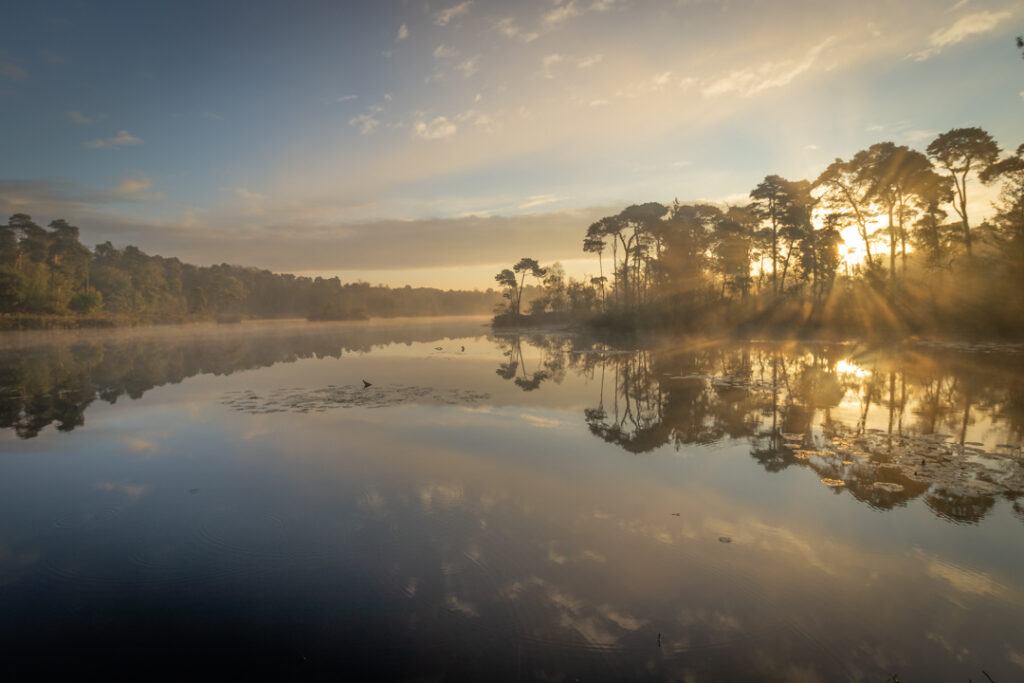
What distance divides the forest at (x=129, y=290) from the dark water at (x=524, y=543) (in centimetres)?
7096

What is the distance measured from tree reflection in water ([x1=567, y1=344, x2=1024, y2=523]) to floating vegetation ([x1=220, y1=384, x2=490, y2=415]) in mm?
5103

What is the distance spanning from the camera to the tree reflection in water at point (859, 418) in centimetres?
717

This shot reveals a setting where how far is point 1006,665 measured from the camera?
3.46 m

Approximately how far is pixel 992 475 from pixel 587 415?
25.4ft

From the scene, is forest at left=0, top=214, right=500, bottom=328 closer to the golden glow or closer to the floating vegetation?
the floating vegetation

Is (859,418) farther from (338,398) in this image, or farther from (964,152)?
(964,152)

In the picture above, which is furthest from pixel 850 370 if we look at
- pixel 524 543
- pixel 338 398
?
pixel 338 398

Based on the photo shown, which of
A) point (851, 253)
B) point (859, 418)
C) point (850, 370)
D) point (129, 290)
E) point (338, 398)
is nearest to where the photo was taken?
point (859, 418)

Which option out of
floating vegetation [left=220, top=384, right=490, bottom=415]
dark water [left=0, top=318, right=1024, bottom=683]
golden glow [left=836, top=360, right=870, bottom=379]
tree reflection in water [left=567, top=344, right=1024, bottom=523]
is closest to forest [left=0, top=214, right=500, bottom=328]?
floating vegetation [left=220, top=384, right=490, bottom=415]

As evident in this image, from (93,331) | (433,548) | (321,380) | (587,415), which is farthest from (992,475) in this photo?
(93,331)

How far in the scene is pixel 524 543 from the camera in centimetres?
549

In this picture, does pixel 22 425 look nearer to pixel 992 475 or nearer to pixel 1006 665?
pixel 1006 665

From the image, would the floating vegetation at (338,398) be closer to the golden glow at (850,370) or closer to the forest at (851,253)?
the golden glow at (850,370)

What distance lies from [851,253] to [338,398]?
1880 inches
